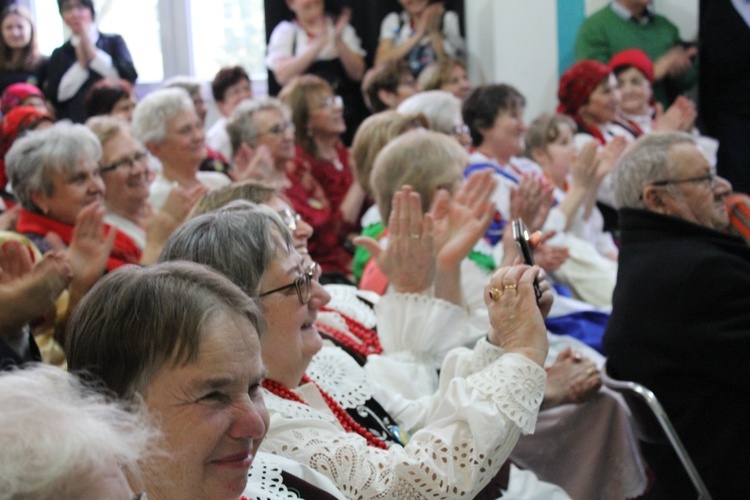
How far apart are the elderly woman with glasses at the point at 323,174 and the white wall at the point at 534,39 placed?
1959 millimetres

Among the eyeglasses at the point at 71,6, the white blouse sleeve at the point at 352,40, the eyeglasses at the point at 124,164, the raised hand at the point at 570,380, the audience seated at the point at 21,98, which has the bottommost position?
the raised hand at the point at 570,380

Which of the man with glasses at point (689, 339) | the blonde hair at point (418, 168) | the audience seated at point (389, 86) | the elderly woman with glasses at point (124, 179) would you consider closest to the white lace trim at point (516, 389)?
the man with glasses at point (689, 339)

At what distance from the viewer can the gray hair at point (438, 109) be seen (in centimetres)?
457

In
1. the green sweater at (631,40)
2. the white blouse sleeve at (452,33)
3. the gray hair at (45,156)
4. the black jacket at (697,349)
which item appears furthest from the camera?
the white blouse sleeve at (452,33)

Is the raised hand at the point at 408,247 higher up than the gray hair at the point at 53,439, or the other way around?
the gray hair at the point at 53,439

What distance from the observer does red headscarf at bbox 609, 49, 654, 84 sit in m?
6.13

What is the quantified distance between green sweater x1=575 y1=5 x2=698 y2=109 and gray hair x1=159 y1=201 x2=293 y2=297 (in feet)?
16.4

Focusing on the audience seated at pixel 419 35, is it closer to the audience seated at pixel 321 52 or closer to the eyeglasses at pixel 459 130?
the audience seated at pixel 321 52

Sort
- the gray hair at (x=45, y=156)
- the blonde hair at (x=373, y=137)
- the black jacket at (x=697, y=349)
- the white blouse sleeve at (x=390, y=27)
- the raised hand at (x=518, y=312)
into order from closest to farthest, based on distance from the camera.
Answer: the raised hand at (x=518, y=312) < the black jacket at (x=697, y=349) < the gray hair at (x=45, y=156) < the blonde hair at (x=373, y=137) < the white blouse sleeve at (x=390, y=27)

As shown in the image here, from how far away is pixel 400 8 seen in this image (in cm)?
693

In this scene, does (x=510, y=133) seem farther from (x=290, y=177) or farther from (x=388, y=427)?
(x=388, y=427)

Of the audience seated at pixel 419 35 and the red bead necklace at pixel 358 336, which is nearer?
the red bead necklace at pixel 358 336

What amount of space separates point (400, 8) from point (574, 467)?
480 cm

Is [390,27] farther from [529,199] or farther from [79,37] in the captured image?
[529,199]
